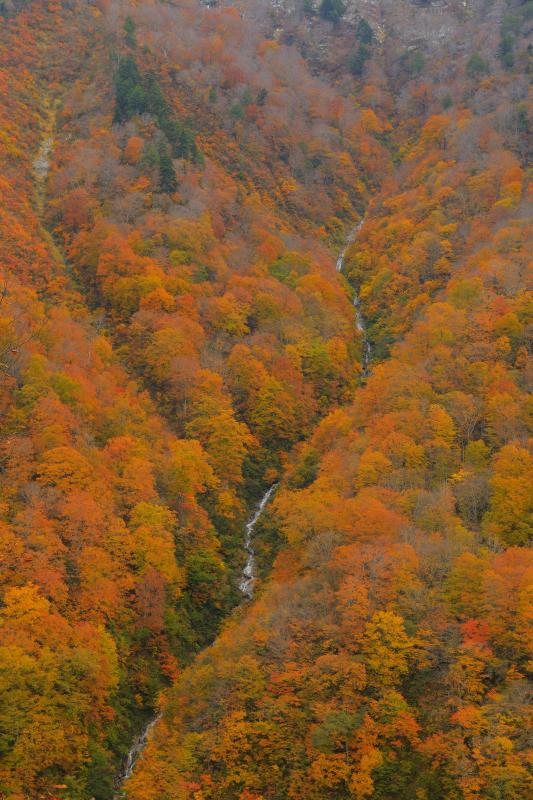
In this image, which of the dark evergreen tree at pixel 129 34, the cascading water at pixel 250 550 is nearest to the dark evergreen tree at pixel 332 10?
the dark evergreen tree at pixel 129 34

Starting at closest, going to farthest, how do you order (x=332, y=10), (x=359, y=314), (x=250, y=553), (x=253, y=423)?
(x=250, y=553) < (x=253, y=423) < (x=359, y=314) < (x=332, y=10)

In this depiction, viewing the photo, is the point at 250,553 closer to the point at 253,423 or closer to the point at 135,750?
the point at 253,423

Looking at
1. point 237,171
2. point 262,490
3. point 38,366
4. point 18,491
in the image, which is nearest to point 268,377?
point 262,490

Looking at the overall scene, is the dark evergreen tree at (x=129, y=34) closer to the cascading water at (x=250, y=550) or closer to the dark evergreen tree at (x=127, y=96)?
the dark evergreen tree at (x=127, y=96)

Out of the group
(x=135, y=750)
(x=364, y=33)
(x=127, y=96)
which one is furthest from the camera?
(x=364, y=33)

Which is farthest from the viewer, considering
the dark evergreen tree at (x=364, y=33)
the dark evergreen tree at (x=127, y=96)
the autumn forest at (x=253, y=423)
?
the dark evergreen tree at (x=364, y=33)

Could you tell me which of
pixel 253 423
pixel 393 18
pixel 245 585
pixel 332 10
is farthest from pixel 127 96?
pixel 393 18

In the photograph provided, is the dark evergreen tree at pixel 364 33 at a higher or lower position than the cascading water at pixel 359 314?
higher
